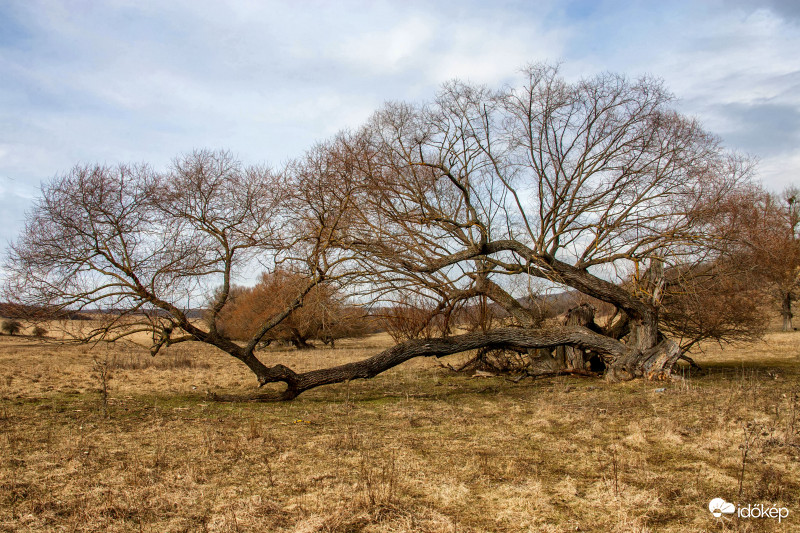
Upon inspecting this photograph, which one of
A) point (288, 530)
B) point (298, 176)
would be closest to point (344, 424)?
point (288, 530)

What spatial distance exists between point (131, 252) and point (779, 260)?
13.5m

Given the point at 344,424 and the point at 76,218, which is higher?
the point at 76,218

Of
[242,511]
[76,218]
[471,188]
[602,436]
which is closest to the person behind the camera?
[242,511]

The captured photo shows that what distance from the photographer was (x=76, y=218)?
895 centimetres

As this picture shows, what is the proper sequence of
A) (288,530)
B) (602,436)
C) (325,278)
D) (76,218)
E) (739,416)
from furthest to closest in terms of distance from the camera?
(325,278)
(76,218)
(739,416)
(602,436)
(288,530)

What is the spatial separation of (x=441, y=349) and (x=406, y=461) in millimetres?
5605

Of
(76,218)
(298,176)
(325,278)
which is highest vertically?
(298,176)

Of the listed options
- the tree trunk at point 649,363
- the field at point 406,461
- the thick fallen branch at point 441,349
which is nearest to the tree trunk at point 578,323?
the thick fallen branch at point 441,349

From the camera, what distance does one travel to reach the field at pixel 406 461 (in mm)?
4152

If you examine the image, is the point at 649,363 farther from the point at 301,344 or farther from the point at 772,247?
the point at 301,344

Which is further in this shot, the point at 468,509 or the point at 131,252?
the point at 131,252

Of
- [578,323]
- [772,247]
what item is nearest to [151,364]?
[578,323]

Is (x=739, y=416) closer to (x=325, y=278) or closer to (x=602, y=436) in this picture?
(x=602, y=436)

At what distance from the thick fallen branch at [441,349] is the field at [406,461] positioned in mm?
555
